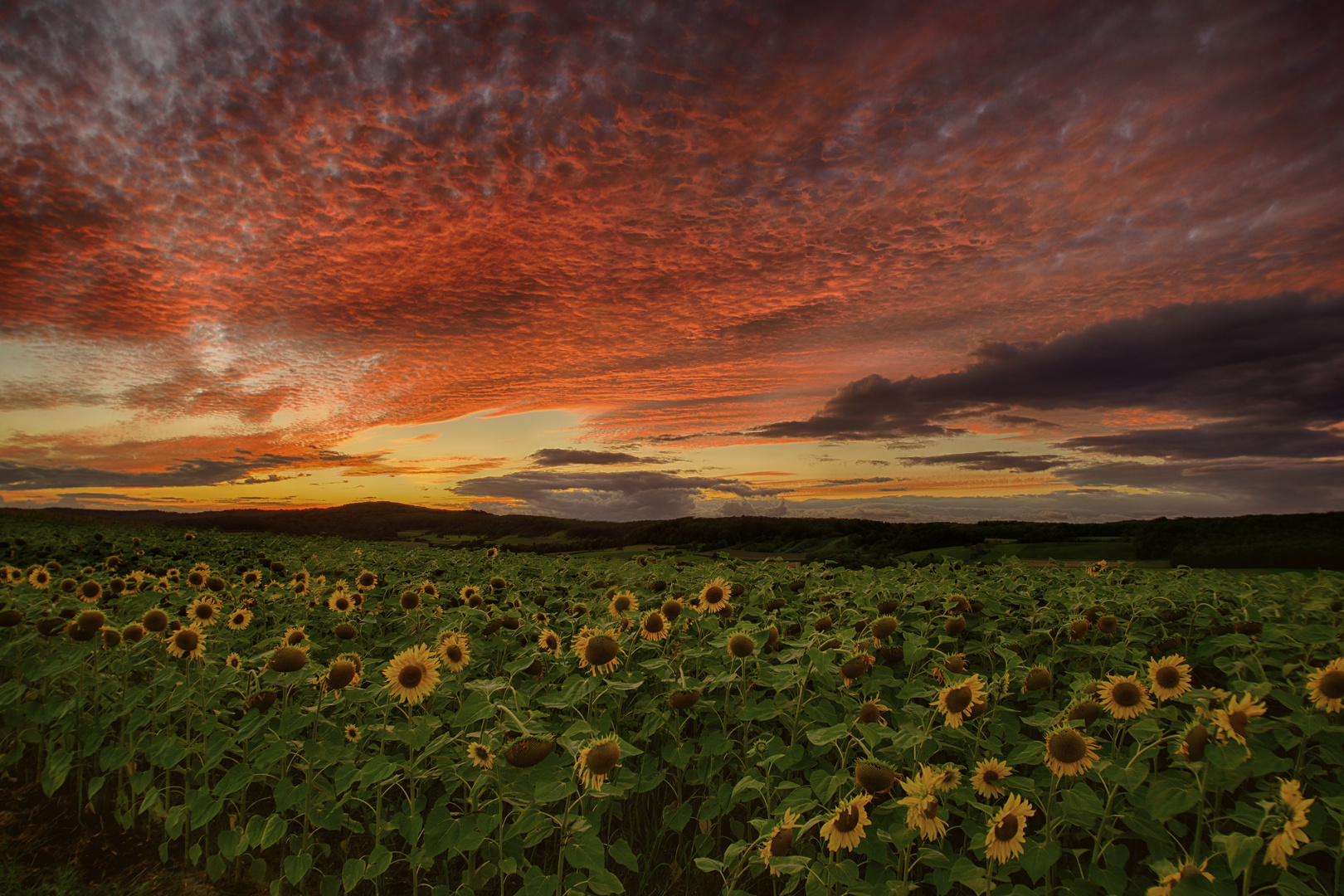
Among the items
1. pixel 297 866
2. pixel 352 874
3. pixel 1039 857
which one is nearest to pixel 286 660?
pixel 297 866

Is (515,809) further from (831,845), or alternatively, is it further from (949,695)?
(949,695)

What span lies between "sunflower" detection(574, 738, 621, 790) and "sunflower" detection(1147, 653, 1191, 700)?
306cm

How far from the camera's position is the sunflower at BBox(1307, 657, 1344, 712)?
137 inches

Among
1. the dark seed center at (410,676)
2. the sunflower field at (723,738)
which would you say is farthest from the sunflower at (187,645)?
the dark seed center at (410,676)

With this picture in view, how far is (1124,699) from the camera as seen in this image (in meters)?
3.71

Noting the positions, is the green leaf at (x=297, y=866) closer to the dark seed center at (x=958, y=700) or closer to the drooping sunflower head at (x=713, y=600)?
the drooping sunflower head at (x=713, y=600)

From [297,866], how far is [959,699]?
3898 millimetres

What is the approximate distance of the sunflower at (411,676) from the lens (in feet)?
13.6

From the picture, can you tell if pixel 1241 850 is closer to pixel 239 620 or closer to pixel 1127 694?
pixel 1127 694

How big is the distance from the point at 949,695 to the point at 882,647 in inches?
46.0

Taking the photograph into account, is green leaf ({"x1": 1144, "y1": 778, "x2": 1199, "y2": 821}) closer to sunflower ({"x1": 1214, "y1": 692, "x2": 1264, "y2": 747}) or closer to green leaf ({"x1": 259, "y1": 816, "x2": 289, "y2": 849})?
sunflower ({"x1": 1214, "y1": 692, "x2": 1264, "y2": 747})

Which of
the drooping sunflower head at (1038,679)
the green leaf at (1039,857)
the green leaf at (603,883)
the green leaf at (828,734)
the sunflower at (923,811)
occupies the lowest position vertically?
the green leaf at (603,883)

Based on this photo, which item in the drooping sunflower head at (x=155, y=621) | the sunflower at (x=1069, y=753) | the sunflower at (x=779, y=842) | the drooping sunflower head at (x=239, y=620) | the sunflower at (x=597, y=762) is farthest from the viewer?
the drooping sunflower head at (x=239, y=620)

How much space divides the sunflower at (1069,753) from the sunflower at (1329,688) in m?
1.36
